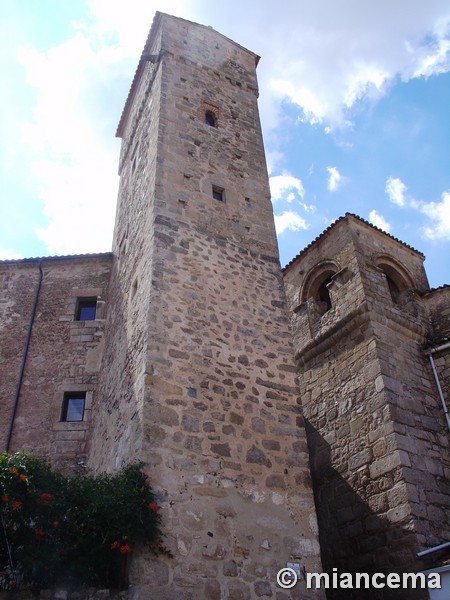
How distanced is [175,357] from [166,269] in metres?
1.41

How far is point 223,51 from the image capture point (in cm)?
1251

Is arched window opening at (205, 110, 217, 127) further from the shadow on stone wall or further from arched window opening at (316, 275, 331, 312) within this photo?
the shadow on stone wall

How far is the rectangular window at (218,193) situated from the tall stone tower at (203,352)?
3cm

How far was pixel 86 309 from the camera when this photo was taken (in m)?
11.0

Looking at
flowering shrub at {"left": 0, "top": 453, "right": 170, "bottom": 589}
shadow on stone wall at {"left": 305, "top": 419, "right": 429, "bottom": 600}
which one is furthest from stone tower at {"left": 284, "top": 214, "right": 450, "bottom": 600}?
flowering shrub at {"left": 0, "top": 453, "right": 170, "bottom": 589}

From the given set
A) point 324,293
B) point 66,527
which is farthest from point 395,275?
point 66,527

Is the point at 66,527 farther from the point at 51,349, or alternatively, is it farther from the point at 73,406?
the point at 51,349

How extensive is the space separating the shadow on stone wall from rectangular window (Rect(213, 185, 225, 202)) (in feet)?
14.7

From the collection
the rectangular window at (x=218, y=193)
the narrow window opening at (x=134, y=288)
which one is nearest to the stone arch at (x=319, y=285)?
the rectangular window at (x=218, y=193)

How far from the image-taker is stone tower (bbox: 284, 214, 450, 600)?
321 inches

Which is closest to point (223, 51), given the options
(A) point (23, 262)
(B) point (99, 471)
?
(A) point (23, 262)

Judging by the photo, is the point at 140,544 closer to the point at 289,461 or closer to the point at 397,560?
the point at 289,461

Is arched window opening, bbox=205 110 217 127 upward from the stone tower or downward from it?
upward

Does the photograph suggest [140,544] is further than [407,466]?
No
